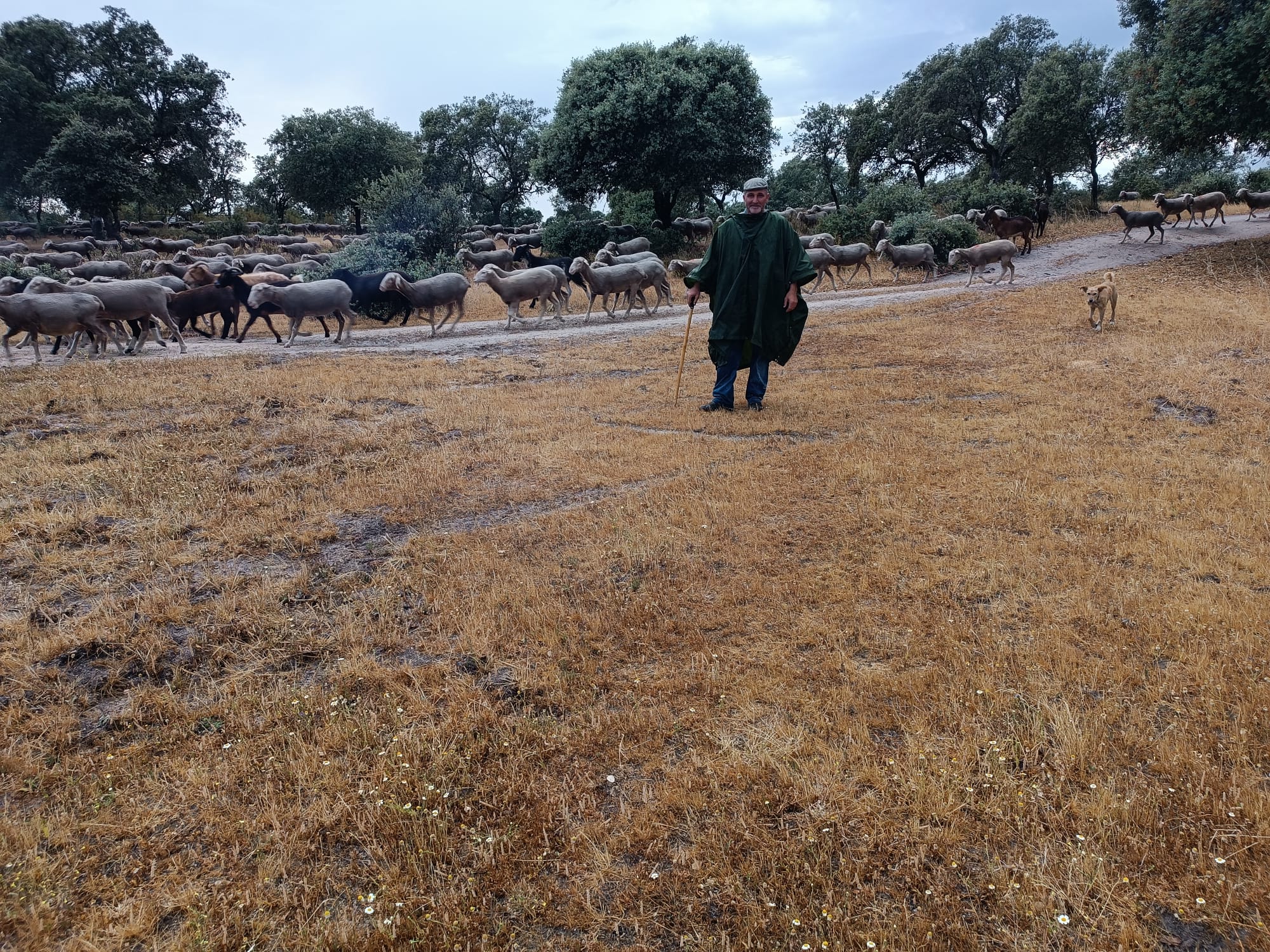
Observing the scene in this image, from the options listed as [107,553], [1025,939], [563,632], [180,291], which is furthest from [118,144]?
[1025,939]

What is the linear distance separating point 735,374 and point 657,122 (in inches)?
976

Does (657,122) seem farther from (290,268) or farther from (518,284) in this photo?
(290,268)

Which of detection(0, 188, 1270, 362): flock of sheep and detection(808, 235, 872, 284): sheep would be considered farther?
detection(808, 235, 872, 284): sheep

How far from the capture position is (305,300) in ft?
50.7

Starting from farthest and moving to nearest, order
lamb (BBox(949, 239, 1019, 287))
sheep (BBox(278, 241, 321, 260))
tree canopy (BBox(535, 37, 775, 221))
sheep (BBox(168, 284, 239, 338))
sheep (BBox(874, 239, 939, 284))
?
sheep (BBox(278, 241, 321, 260))
tree canopy (BBox(535, 37, 775, 221))
sheep (BBox(874, 239, 939, 284))
lamb (BBox(949, 239, 1019, 287))
sheep (BBox(168, 284, 239, 338))

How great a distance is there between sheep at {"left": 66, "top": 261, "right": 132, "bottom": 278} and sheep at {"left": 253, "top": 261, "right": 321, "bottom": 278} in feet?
12.0

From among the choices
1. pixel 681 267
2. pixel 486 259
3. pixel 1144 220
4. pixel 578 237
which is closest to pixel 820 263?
pixel 681 267

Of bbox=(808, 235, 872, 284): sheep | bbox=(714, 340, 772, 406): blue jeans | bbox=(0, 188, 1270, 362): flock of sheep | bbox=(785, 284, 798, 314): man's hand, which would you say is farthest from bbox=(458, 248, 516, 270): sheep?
bbox=(785, 284, 798, 314): man's hand

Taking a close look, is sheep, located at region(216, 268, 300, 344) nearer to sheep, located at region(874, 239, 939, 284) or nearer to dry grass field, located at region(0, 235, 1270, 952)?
dry grass field, located at region(0, 235, 1270, 952)

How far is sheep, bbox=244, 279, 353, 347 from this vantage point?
15.1 meters

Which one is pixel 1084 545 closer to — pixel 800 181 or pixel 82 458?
pixel 82 458

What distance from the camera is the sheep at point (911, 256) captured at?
22672mm

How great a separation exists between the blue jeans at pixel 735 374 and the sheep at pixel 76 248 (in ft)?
109

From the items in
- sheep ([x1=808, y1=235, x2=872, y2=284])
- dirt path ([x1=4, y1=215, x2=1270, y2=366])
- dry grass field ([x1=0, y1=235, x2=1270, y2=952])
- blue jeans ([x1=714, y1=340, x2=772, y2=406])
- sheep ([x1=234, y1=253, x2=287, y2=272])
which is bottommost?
dry grass field ([x1=0, y1=235, x2=1270, y2=952])
